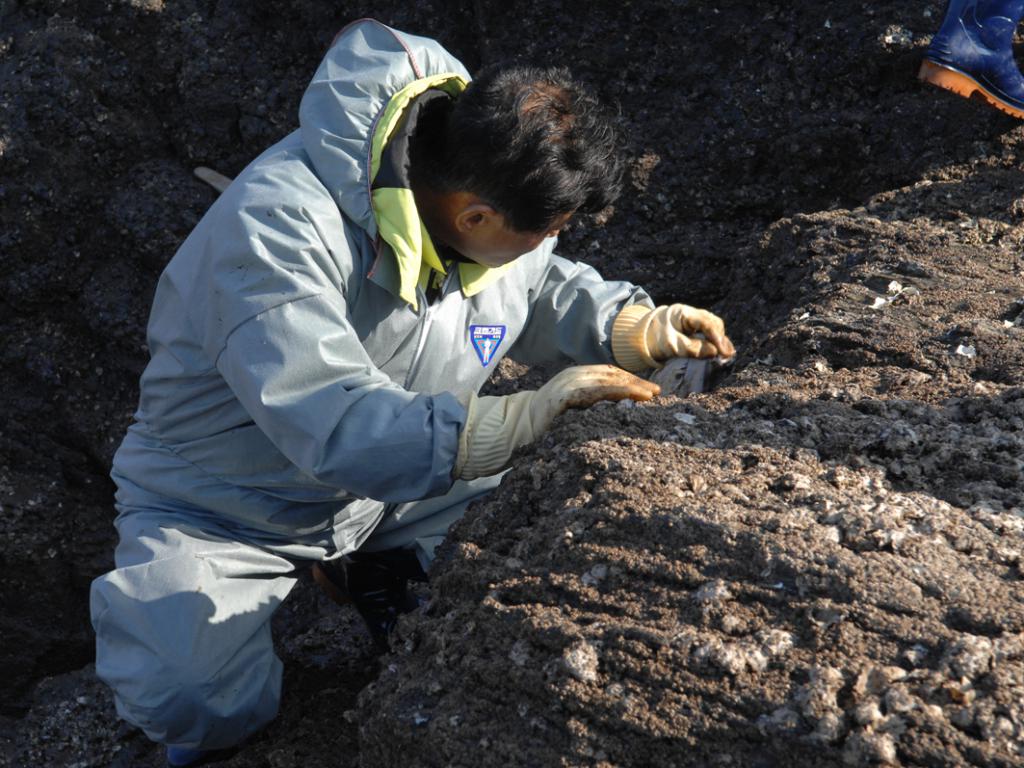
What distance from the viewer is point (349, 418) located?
1571 mm

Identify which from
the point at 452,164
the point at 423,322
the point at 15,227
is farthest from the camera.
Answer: the point at 15,227

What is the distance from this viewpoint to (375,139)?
1.75 metres

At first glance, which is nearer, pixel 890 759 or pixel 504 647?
pixel 890 759


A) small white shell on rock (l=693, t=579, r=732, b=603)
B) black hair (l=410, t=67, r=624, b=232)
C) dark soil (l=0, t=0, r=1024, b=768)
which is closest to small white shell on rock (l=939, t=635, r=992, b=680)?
dark soil (l=0, t=0, r=1024, b=768)

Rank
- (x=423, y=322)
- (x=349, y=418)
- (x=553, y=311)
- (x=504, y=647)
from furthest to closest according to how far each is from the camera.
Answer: (x=553, y=311) < (x=423, y=322) < (x=349, y=418) < (x=504, y=647)

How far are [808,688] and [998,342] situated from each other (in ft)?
3.26

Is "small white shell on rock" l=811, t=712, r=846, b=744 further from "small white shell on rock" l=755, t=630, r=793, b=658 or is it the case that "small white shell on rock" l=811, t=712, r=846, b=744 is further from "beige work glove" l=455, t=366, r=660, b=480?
"beige work glove" l=455, t=366, r=660, b=480

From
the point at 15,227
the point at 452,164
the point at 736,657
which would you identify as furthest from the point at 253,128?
the point at 736,657

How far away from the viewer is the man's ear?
68.7 inches

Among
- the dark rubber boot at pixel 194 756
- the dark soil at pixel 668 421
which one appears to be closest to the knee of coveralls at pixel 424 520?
the dark soil at pixel 668 421

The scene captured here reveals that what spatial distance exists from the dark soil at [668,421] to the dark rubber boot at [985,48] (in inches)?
3.2

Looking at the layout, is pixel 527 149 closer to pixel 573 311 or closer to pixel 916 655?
→ pixel 573 311

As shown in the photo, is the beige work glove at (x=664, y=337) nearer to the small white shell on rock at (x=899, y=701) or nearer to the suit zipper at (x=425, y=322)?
the suit zipper at (x=425, y=322)

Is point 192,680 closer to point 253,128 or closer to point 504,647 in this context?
point 504,647
